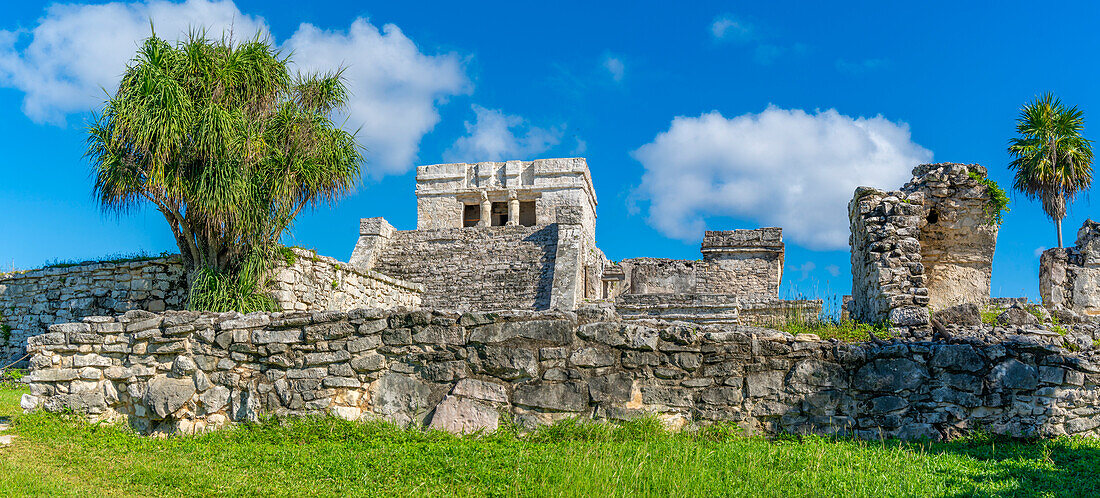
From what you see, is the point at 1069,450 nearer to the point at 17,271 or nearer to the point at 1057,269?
the point at 1057,269

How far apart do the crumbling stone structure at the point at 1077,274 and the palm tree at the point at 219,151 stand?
12.6m

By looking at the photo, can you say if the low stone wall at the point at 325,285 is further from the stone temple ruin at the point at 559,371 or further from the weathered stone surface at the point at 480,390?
the weathered stone surface at the point at 480,390

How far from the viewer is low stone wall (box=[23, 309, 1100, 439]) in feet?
17.4

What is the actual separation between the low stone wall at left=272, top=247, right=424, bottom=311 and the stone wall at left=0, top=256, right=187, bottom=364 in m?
1.80

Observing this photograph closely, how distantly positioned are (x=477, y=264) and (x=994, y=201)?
9.80 m

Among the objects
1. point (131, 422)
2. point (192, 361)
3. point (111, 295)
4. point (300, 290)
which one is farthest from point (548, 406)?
point (111, 295)

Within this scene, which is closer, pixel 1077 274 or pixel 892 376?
pixel 892 376

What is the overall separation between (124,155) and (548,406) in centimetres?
823

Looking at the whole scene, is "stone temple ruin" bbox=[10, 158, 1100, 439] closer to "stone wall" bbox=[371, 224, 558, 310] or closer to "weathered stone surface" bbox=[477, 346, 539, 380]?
"weathered stone surface" bbox=[477, 346, 539, 380]

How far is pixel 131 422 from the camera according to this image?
5.89 meters

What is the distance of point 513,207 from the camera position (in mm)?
23156

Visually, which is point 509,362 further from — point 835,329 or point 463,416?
point 835,329

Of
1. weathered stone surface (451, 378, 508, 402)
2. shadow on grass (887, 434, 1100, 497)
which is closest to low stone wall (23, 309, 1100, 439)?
weathered stone surface (451, 378, 508, 402)

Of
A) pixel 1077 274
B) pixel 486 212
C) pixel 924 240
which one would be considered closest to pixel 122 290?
pixel 924 240
